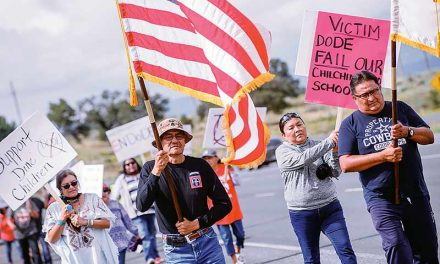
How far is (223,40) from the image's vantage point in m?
4.89

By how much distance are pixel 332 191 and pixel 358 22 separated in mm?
1686

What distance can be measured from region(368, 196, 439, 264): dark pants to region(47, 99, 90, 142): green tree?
230 feet

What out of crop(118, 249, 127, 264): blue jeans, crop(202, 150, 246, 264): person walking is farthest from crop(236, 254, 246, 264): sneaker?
crop(118, 249, 127, 264): blue jeans

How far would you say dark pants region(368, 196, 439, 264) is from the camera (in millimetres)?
4398

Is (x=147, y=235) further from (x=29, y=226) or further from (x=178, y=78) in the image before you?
(x=178, y=78)

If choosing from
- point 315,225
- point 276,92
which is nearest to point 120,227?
point 315,225

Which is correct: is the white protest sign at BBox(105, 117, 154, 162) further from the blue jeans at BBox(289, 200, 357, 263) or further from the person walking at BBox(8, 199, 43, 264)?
the blue jeans at BBox(289, 200, 357, 263)

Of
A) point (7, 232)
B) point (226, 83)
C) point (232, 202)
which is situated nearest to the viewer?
point (226, 83)

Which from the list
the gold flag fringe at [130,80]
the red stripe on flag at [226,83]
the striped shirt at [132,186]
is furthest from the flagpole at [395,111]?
the striped shirt at [132,186]

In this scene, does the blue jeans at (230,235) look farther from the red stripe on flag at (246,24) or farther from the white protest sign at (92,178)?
the red stripe on flag at (246,24)

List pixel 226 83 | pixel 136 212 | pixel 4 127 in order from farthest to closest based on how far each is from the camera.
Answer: pixel 4 127, pixel 136 212, pixel 226 83

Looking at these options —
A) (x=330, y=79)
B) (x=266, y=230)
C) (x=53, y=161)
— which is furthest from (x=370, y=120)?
(x=266, y=230)

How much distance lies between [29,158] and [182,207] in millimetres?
2334

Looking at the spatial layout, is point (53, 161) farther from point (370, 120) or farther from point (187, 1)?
point (370, 120)
